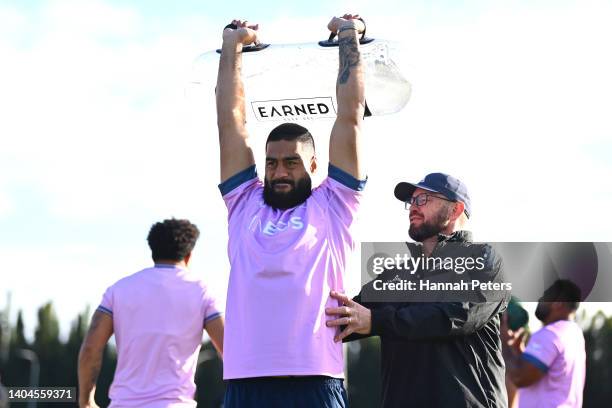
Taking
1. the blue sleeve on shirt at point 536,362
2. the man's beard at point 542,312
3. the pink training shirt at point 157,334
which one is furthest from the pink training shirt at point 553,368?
the pink training shirt at point 157,334

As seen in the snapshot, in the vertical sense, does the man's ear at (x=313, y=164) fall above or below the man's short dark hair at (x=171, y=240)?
above

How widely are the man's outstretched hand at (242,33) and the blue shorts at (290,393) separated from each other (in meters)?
1.95

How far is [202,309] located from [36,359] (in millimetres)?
52972

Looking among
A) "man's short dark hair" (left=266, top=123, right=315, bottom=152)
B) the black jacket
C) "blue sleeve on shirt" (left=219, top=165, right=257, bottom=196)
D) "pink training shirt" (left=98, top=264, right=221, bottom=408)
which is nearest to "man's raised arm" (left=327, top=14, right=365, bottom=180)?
"man's short dark hair" (left=266, top=123, right=315, bottom=152)

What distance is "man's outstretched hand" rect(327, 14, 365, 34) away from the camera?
535cm

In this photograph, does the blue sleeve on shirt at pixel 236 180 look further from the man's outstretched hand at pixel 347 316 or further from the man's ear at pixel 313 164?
the man's outstretched hand at pixel 347 316

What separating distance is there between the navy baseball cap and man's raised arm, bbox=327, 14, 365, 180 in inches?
43.1

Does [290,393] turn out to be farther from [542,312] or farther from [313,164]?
[542,312]

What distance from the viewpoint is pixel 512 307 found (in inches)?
319

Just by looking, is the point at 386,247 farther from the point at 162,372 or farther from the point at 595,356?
the point at 595,356

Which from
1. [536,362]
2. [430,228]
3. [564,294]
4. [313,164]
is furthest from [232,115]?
[564,294]

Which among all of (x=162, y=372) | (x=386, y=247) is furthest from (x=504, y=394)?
(x=162, y=372)

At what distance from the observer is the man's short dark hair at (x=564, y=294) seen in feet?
27.4

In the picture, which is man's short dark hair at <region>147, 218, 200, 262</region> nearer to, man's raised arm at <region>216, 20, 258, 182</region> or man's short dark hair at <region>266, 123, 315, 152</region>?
man's raised arm at <region>216, 20, 258, 182</region>
